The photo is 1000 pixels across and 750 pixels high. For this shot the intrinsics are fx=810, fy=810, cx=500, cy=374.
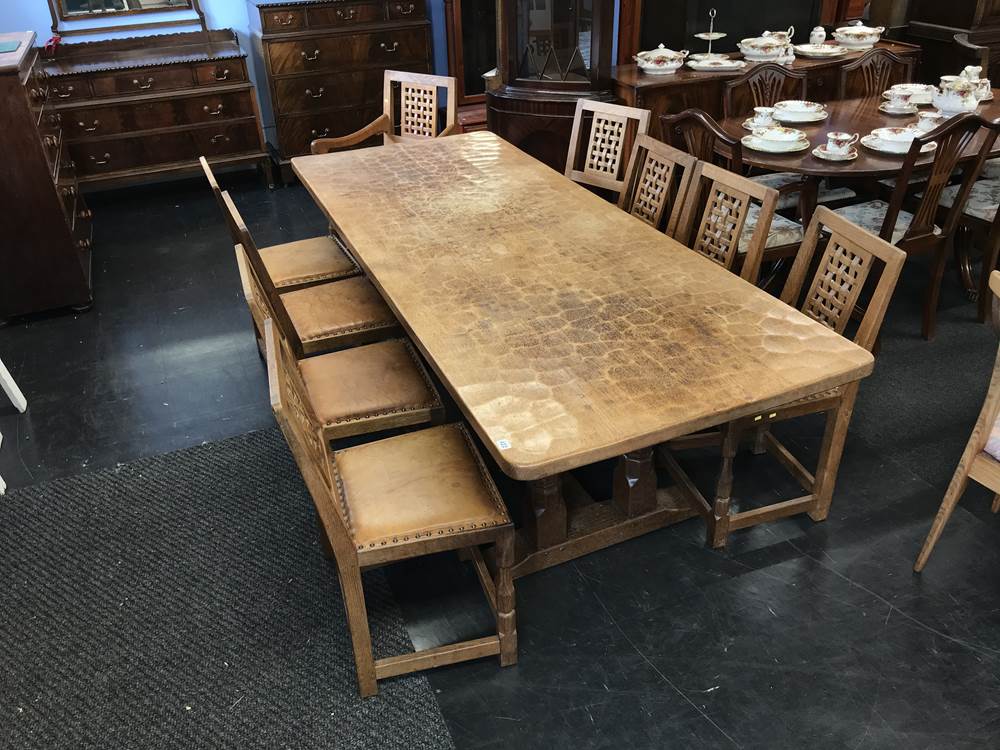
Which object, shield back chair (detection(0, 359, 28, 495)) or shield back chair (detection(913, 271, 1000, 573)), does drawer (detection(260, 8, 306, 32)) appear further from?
shield back chair (detection(913, 271, 1000, 573))

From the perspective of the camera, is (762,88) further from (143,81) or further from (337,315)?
(143,81)

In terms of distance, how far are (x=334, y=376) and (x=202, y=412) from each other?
0.90 metres

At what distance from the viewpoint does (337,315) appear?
8.45 feet

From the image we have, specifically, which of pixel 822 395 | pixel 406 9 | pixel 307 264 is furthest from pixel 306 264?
pixel 406 9

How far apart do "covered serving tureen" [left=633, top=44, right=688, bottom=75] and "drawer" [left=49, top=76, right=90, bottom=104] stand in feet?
9.80

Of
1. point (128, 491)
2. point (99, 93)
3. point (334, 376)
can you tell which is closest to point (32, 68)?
point (99, 93)

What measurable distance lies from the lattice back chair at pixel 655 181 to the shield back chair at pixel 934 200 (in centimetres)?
80

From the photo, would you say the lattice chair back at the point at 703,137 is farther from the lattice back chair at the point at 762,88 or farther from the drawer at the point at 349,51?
the drawer at the point at 349,51

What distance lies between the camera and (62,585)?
7.22 ft

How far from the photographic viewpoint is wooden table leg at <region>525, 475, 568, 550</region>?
2.02m

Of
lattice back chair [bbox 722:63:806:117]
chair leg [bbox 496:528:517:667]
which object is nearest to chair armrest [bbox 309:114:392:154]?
lattice back chair [bbox 722:63:806:117]

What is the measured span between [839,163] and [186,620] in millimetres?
2691

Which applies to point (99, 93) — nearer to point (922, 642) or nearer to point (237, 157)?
point (237, 157)

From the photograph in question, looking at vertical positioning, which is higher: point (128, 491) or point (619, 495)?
point (619, 495)
